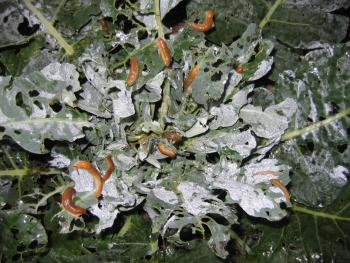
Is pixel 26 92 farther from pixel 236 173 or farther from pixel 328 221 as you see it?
pixel 328 221

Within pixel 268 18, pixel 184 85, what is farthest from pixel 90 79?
pixel 268 18

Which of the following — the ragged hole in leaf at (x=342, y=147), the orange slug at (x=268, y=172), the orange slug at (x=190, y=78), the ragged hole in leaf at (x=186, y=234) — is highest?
the orange slug at (x=190, y=78)

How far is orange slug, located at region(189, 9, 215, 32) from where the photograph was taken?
116 centimetres

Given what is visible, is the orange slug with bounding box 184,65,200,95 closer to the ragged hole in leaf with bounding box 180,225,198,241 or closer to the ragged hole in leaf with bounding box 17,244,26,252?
the ragged hole in leaf with bounding box 180,225,198,241

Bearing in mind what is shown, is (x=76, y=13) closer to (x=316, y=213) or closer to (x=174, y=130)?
(x=174, y=130)

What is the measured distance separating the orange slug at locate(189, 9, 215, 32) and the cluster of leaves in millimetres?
21

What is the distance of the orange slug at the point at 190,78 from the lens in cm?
103

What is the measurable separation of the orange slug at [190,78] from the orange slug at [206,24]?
18 cm

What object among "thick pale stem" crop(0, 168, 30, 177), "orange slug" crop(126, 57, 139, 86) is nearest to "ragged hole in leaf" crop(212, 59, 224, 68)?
"orange slug" crop(126, 57, 139, 86)

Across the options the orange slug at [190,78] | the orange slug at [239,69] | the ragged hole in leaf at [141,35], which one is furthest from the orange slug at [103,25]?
the orange slug at [239,69]

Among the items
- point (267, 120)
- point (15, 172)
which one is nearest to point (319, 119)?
point (267, 120)

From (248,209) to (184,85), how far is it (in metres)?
0.40

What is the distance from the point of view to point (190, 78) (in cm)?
106

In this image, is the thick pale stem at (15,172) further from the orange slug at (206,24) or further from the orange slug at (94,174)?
the orange slug at (206,24)
